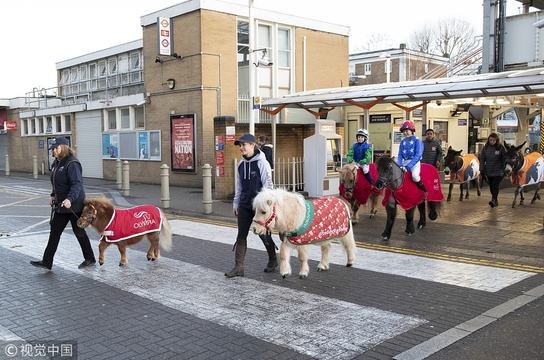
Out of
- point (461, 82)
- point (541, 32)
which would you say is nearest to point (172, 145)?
point (461, 82)

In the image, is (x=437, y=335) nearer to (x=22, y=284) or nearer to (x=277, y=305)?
(x=277, y=305)

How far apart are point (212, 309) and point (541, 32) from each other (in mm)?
15308

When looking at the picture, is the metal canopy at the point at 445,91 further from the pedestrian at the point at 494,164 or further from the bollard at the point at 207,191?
the bollard at the point at 207,191

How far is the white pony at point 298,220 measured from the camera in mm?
6480

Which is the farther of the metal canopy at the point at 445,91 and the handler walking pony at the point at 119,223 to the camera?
the metal canopy at the point at 445,91

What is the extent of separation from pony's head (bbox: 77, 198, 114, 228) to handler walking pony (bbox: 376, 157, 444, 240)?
15.7 feet

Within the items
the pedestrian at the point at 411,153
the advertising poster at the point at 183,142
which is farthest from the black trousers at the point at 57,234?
the advertising poster at the point at 183,142

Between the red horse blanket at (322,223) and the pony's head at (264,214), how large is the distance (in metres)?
0.41

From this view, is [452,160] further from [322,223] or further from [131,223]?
[131,223]

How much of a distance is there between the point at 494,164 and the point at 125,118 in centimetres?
1786

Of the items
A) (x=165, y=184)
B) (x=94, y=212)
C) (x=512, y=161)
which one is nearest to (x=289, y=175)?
(x=165, y=184)

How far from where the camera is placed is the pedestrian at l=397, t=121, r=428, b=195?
1024 cm

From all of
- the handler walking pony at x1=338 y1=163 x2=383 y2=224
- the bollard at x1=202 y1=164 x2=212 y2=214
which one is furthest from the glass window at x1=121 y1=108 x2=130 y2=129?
the handler walking pony at x1=338 y1=163 x2=383 y2=224

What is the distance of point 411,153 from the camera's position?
10344 millimetres
